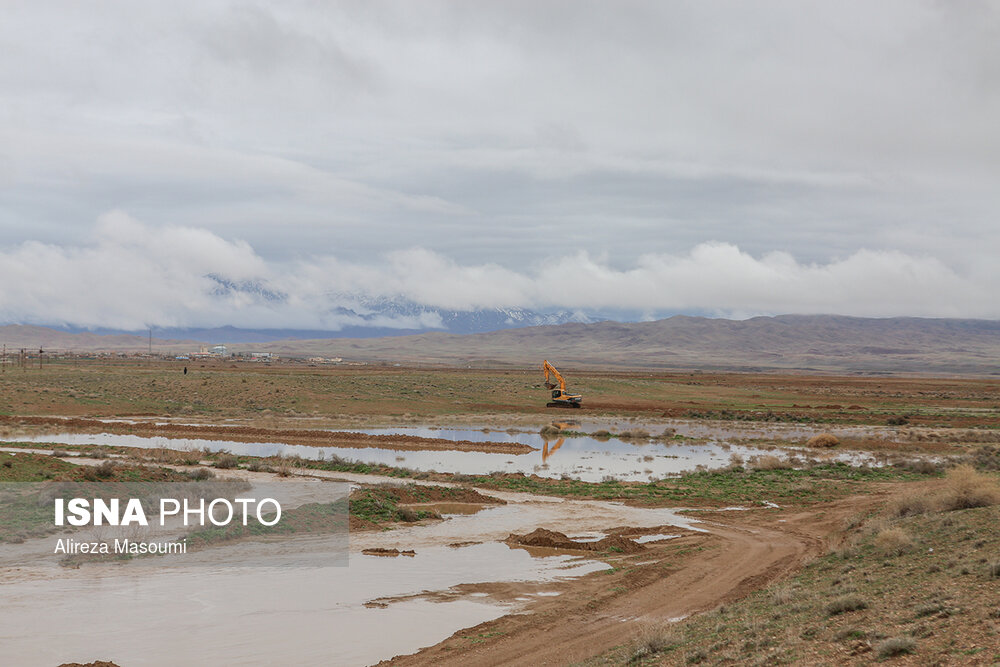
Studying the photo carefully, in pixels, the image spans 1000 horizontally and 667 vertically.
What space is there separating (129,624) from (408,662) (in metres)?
5.11

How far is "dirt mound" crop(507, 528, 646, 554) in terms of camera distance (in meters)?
19.8

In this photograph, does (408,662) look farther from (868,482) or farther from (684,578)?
(868,482)

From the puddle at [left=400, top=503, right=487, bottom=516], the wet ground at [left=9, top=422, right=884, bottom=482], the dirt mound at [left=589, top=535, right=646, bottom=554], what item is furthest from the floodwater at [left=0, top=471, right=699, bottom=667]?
the wet ground at [left=9, top=422, right=884, bottom=482]

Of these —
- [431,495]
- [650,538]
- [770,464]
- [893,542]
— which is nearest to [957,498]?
[893,542]

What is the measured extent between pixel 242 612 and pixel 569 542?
29.4 ft

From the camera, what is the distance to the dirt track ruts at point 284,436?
1651 inches

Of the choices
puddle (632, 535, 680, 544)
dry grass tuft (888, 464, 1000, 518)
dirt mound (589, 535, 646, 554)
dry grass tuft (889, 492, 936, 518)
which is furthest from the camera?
puddle (632, 535, 680, 544)

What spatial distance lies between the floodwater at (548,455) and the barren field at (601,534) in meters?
0.26

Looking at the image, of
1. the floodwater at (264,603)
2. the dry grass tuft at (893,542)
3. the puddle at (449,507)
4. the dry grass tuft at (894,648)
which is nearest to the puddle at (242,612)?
the floodwater at (264,603)

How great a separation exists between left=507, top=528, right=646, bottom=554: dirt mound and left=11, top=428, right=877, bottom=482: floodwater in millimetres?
11930

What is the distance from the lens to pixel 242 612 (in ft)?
46.5

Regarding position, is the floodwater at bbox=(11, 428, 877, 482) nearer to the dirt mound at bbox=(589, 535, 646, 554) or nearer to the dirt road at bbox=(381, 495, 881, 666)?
the dirt road at bbox=(381, 495, 881, 666)

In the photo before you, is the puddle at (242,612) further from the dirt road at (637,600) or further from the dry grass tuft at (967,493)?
the dry grass tuft at (967,493)

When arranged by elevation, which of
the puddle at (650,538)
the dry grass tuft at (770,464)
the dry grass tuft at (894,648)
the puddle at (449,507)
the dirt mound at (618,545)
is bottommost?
the dry grass tuft at (770,464)
